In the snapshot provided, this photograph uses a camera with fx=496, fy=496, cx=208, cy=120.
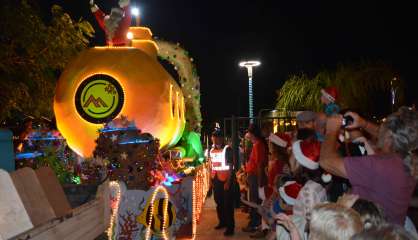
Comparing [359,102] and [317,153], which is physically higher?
[359,102]

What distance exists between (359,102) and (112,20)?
1778 centimetres

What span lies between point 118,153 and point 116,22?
8.90 feet

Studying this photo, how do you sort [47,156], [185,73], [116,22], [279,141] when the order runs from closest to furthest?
[279,141] → [47,156] → [116,22] → [185,73]

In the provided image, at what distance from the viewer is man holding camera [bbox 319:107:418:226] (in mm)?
3236

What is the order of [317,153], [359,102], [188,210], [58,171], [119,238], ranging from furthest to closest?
[359,102]
[188,210]
[58,171]
[119,238]
[317,153]

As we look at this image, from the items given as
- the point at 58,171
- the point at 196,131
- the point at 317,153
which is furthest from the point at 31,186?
the point at 196,131

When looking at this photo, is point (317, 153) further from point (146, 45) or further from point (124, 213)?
point (146, 45)

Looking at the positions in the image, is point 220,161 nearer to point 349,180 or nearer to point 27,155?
point 27,155

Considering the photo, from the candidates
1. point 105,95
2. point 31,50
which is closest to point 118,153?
point 105,95

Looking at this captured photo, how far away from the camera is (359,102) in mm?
23391

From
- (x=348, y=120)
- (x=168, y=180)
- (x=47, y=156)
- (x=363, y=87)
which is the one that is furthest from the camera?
(x=363, y=87)

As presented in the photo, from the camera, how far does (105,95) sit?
23.6ft

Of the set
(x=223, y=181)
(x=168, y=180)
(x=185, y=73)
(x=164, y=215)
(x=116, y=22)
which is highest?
(x=185, y=73)

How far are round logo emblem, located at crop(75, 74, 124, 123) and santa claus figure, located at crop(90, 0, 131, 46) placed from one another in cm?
102
